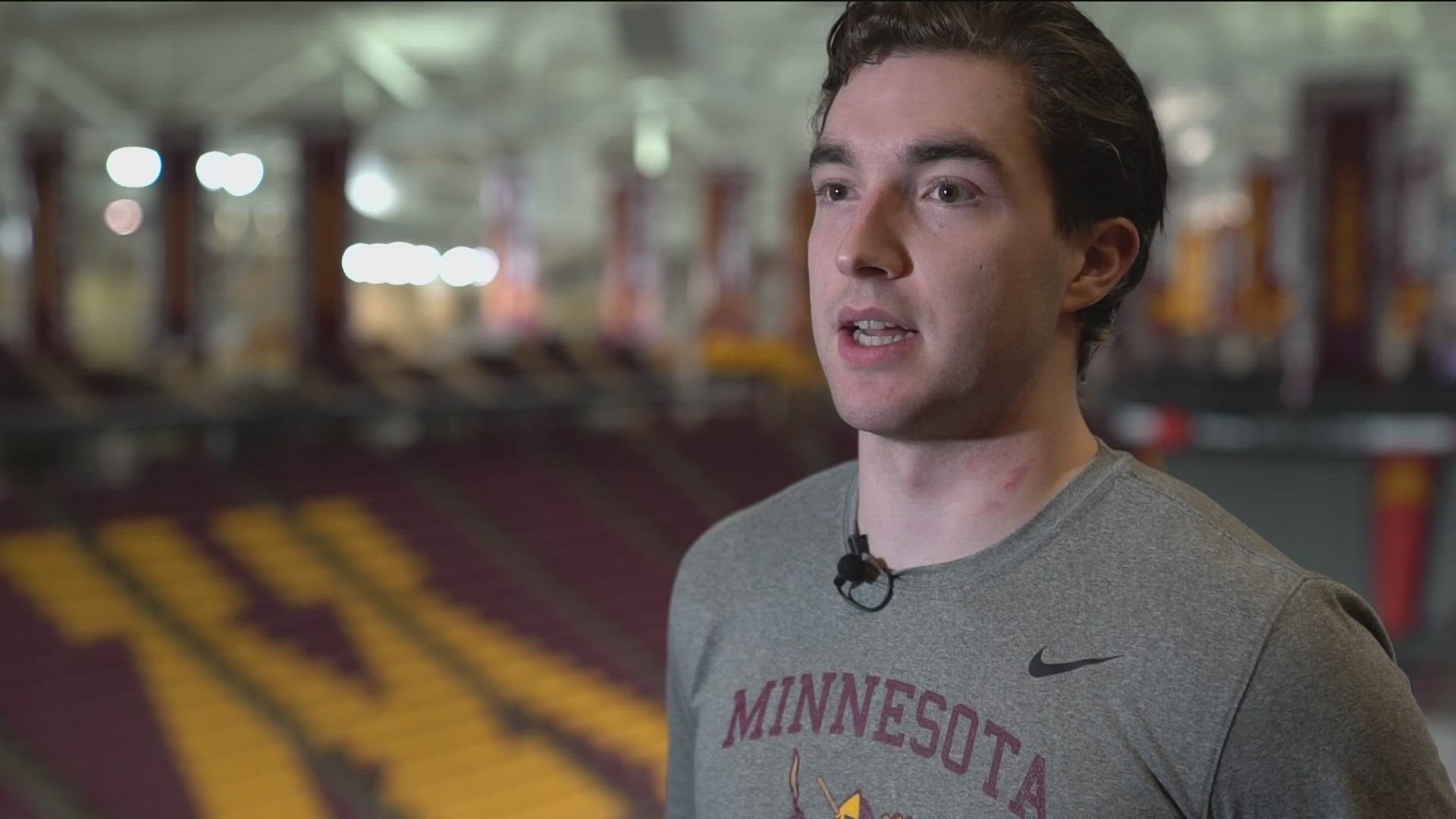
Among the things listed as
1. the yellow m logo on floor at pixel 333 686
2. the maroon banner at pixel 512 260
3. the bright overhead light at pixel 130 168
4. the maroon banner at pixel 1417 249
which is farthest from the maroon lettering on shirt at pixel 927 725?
the bright overhead light at pixel 130 168

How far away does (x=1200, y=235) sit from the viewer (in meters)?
28.4

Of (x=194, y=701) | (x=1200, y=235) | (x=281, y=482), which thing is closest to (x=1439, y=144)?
(x=1200, y=235)

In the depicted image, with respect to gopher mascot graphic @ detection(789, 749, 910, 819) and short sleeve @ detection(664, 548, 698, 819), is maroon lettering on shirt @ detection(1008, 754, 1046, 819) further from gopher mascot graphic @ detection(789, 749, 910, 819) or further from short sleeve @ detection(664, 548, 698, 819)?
short sleeve @ detection(664, 548, 698, 819)

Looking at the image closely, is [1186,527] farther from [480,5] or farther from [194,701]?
[480,5]

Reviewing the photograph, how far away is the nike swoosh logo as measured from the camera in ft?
3.48

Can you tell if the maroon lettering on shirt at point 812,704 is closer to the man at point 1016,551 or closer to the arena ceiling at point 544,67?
the man at point 1016,551

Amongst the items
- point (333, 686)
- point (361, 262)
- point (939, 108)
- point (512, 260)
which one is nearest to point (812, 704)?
point (939, 108)

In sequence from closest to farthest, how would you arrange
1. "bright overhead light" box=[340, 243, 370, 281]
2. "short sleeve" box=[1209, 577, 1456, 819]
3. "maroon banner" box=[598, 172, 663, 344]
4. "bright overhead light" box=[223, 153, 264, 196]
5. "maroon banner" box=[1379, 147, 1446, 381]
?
"short sleeve" box=[1209, 577, 1456, 819]
"maroon banner" box=[598, 172, 663, 344]
"bright overhead light" box=[223, 153, 264, 196]
"maroon banner" box=[1379, 147, 1446, 381]
"bright overhead light" box=[340, 243, 370, 281]

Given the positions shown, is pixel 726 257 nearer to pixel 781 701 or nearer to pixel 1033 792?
pixel 781 701

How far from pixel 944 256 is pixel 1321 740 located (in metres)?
0.47

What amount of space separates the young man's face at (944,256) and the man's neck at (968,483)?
0.03 metres

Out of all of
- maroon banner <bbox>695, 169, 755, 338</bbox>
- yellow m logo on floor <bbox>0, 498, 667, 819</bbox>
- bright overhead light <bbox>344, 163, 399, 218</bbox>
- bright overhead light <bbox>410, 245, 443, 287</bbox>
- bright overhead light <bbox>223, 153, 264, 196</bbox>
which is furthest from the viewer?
bright overhead light <bbox>410, 245, 443, 287</bbox>

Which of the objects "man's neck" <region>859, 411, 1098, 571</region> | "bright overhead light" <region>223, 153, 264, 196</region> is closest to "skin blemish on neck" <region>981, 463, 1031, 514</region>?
"man's neck" <region>859, 411, 1098, 571</region>

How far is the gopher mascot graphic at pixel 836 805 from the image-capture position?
3.69 ft
